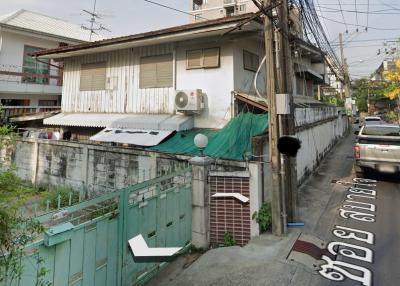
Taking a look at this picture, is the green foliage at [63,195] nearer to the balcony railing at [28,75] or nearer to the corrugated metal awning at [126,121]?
the corrugated metal awning at [126,121]

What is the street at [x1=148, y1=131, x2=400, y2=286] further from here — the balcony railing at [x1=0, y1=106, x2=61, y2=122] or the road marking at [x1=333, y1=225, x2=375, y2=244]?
the balcony railing at [x1=0, y1=106, x2=61, y2=122]

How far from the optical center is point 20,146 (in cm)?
1202

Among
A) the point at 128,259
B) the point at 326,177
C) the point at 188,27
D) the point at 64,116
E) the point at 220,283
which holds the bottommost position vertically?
the point at 220,283

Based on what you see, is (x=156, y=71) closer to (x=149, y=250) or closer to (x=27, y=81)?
(x=149, y=250)

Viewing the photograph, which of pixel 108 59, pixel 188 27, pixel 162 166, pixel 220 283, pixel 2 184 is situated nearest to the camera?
pixel 2 184

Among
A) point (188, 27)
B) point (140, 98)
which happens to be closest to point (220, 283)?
point (188, 27)

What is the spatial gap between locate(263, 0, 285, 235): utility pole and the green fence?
6.41ft

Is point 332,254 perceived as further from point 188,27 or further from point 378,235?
point 188,27

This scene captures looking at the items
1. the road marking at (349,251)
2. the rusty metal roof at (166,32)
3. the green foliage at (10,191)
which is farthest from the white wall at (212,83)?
the green foliage at (10,191)

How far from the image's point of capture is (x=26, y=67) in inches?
722

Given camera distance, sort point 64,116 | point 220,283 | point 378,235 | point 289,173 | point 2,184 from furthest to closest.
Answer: point 64,116 < point 289,173 < point 378,235 < point 220,283 < point 2,184

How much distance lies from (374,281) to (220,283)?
2.68 metres

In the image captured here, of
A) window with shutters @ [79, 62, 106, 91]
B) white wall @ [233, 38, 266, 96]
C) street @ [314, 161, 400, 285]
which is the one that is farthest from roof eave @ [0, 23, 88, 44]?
street @ [314, 161, 400, 285]

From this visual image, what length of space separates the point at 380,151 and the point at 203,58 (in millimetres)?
7363
